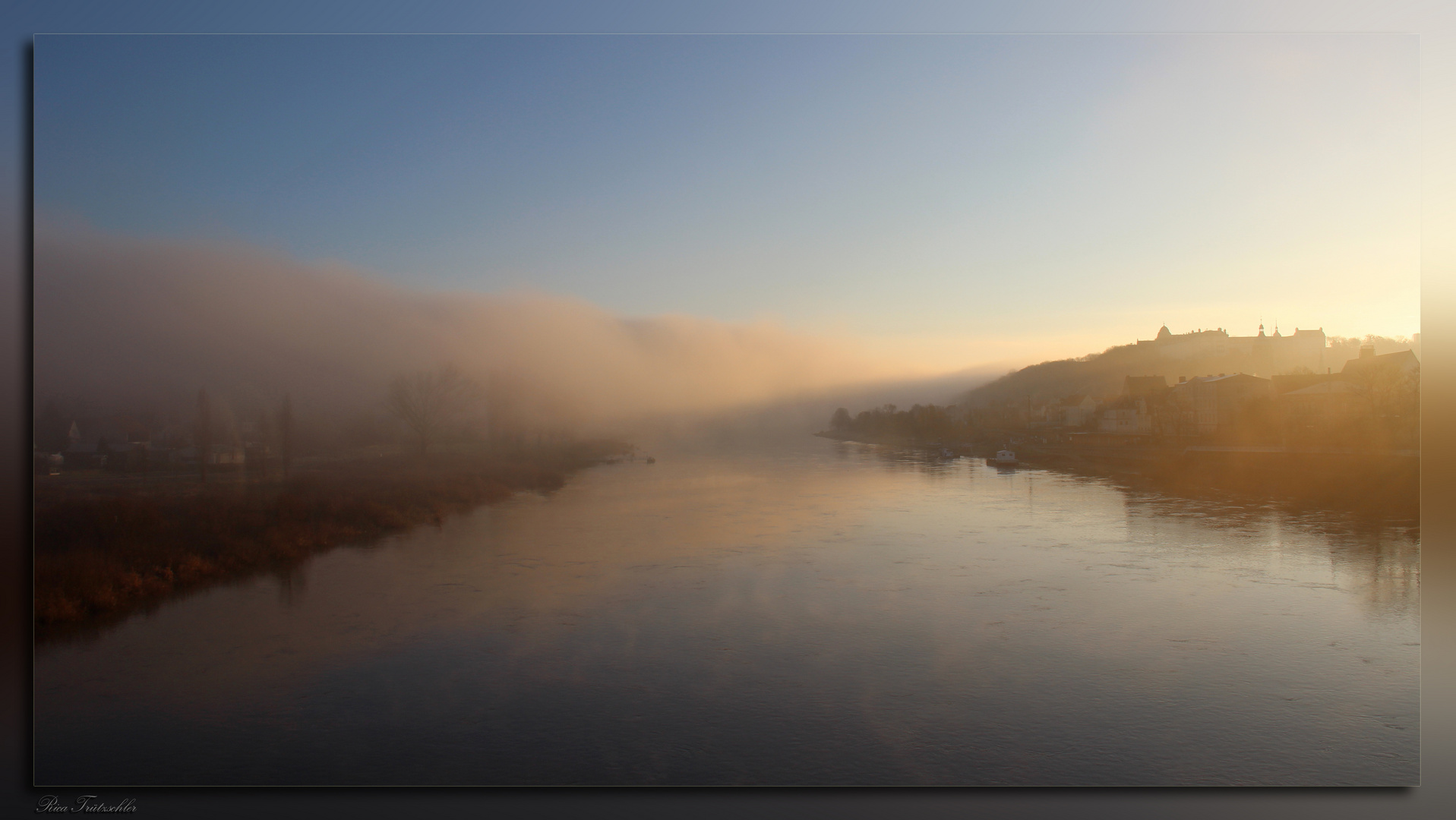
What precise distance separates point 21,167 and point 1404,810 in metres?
7.14

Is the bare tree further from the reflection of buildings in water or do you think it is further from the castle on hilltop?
the reflection of buildings in water

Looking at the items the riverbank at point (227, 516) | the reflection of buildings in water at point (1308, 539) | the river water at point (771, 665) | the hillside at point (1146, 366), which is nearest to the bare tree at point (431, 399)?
the riverbank at point (227, 516)

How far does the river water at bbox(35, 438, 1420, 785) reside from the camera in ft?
11.6

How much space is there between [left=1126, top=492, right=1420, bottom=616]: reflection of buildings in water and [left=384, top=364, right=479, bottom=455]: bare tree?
21.6ft

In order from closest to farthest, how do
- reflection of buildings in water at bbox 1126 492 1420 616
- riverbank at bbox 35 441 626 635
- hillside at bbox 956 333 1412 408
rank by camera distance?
riverbank at bbox 35 441 626 635, hillside at bbox 956 333 1412 408, reflection of buildings in water at bbox 1126 492 1420 616

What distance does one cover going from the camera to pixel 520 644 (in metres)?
4.74

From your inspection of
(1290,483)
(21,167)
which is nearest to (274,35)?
(21,167)

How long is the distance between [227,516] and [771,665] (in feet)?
14.6

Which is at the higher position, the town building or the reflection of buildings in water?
the town building

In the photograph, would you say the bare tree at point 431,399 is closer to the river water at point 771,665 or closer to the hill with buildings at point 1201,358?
the river water at point 771,665

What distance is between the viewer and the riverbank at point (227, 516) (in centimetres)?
448

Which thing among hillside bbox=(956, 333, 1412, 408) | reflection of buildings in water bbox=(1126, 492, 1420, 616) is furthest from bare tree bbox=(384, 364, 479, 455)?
reflection of buildings in water bbox=(1126, 492, 1420, 616)

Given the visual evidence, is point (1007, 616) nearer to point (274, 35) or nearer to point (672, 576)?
point (672, 576)

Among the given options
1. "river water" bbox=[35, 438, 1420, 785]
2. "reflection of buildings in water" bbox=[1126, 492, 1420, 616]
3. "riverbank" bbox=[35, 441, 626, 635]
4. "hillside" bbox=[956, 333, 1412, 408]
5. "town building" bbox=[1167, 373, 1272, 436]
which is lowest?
"river water" bbox=[35, 438, 1420, 785]
